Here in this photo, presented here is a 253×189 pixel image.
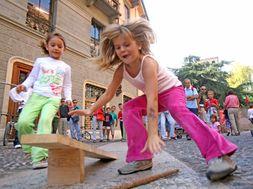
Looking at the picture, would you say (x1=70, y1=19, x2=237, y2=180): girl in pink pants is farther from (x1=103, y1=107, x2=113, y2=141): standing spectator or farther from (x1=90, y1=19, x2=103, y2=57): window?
(x1=90, y1=19, x2=103, y2=57): window

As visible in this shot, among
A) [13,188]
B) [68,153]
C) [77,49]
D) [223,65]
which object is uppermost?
[223,65]

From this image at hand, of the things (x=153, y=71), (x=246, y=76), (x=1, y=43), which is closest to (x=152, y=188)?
(x=153, y=71)

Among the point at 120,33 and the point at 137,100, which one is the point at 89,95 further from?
the point at 120,33

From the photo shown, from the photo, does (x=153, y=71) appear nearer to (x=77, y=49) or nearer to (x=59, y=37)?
(x=59, y=37)

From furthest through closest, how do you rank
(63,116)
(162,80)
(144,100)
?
(63,116)
(144,100)
(162,80)

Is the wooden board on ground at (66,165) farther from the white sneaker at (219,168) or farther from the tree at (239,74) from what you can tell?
the tree at (239,74)

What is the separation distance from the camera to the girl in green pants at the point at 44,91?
9.78 ft

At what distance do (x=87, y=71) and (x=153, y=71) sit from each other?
1245cm

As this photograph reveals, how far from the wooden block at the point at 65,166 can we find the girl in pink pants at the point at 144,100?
15.3 inches

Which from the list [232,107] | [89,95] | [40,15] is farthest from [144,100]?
[89,95]

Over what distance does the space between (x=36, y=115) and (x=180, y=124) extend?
1685mm

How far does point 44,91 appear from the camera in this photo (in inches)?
124

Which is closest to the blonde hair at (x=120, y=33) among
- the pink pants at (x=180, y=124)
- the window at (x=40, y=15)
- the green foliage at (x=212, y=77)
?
the pink pants at (x=180, y=124)

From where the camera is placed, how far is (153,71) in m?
2.12
